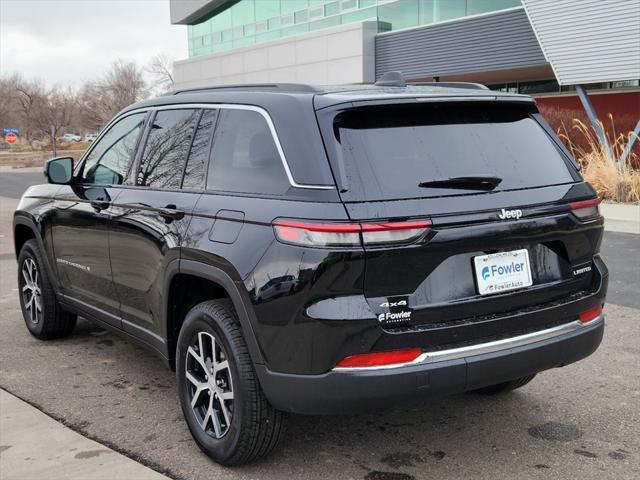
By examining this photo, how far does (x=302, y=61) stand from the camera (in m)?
30.0

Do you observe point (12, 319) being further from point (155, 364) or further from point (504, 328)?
point (504, 328)

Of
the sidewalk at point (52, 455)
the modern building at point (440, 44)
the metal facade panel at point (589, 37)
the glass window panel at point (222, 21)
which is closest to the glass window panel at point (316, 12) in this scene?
the modern building at point (440, 44)

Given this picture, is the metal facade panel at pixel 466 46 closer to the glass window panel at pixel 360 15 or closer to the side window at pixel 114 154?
the glass window panel at pixel 360 15

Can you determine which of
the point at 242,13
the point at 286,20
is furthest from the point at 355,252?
the point at 242,13

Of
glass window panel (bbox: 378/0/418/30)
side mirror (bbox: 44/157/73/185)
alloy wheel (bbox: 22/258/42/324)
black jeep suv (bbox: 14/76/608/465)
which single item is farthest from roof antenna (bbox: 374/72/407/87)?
glass window panel (bbox: 378/0/418/30)

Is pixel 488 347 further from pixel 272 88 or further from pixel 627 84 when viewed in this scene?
pixel 627 84

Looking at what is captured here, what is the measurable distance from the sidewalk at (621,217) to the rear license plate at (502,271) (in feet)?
27.8

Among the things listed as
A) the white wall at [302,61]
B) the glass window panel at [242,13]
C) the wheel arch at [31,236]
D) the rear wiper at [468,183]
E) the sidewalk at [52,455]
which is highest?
the glass window panel at [242,13]

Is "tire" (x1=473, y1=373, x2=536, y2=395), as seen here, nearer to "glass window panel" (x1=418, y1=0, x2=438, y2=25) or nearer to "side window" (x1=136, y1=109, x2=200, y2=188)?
"side window" (x1=136, y1=109, x2=200, y2=188)

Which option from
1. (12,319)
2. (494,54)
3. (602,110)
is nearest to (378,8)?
(494,54)

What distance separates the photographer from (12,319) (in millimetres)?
6086

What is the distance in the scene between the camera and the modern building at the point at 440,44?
56.0 feet

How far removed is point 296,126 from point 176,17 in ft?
134

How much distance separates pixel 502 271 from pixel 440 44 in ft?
69.1
